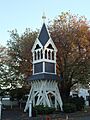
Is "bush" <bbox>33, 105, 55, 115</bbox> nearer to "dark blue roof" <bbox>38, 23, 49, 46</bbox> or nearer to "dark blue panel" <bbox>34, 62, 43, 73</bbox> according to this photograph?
"dark blue panel" <bbox>34, 62, 43, 73</bbox>

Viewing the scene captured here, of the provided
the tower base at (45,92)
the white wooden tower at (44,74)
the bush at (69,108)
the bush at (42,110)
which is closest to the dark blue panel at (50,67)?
the white wooden tower at (44,74)

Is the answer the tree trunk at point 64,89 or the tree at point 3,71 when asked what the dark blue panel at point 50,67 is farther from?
the tree at point 3,71

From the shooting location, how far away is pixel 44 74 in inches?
1366

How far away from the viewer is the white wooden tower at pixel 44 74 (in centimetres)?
3472

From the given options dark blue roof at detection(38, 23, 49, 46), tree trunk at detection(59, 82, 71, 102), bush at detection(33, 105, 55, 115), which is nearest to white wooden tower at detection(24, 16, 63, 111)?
dark blue roof at detection(38, 23, 49, 46)

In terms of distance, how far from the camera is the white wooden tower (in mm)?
34719

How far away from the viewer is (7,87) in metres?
49.2

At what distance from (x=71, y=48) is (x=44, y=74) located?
6.86 metres

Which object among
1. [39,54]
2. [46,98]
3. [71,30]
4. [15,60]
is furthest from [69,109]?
[15,60]

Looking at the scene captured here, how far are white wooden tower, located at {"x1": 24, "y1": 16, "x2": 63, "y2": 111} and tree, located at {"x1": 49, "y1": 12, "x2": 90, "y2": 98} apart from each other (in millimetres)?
3065

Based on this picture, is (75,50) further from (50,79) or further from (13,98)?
(13,98)

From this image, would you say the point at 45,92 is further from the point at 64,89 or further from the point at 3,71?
the point at 3,71

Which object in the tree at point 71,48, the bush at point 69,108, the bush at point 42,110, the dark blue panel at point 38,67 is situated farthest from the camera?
the tree at point 71,48

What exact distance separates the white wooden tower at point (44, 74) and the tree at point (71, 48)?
3065 millimetres
